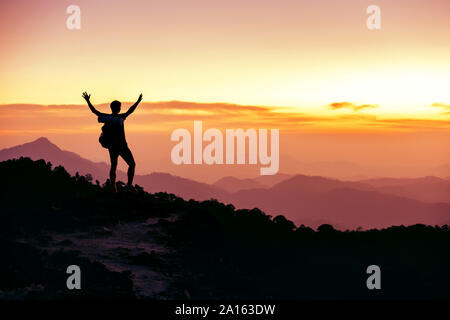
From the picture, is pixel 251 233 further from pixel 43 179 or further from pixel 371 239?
pixel 43 179

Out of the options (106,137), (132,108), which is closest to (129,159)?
(106,137)

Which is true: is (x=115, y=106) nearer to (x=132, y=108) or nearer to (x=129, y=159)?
(x=132, y=108)

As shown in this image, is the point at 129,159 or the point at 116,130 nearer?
the point at 116,130

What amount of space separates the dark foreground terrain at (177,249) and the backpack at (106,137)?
224 cm

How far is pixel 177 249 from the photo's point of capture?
1980cm

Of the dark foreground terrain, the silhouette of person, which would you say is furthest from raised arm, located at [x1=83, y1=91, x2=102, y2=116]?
the dark foreground terrain

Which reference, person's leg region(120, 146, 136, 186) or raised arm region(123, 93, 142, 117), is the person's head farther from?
person's leg region(120, 146, 136, 186)

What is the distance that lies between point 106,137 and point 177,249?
460 cm

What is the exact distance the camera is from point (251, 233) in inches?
897

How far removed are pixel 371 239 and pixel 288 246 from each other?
3645 mm

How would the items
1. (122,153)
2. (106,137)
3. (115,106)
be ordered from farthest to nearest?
(122,153)
(106,137)
(115,106)
